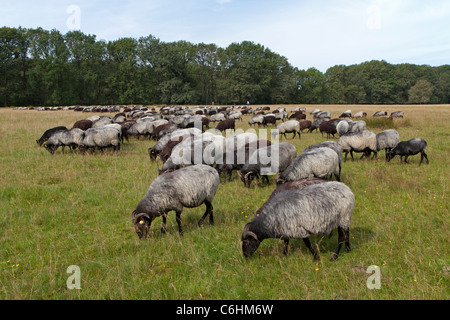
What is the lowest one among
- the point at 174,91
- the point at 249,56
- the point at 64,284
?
the point at 64,284

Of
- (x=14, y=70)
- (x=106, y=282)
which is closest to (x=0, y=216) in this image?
(x=106, y=282)

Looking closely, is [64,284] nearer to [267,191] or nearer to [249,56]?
[267,191]

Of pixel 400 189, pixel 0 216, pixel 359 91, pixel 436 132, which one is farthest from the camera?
pixel 359 91

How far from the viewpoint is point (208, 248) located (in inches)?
218

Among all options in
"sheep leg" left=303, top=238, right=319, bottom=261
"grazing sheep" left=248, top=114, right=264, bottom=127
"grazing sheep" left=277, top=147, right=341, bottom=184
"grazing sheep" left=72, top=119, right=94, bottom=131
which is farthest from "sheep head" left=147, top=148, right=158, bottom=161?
"grazing sheep" left=248, top=114, right=264, bottom=127

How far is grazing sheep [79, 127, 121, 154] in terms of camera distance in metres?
14.7

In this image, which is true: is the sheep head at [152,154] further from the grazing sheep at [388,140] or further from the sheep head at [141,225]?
the grazing sheep at [388,140]

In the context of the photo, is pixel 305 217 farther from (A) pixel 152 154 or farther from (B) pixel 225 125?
(B) pixel 225 125

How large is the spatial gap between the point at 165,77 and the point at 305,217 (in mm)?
75482

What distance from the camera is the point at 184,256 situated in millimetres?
5273

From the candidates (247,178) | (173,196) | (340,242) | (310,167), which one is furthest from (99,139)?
(340,242)

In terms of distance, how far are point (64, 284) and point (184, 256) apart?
A: 2.02 metres

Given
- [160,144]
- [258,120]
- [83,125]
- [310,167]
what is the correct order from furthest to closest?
[258,120], [83,125], [160,144], [310,167]

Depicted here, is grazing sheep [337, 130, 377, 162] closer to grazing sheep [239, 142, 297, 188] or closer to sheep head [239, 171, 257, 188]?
grazing sheep [239, 142, 297, 188]
